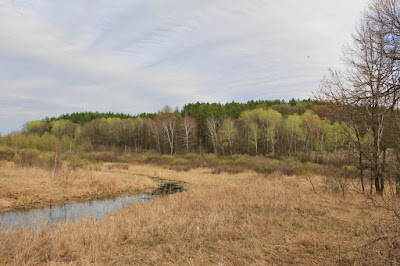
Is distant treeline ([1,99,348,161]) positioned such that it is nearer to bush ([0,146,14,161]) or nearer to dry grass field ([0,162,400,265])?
bush ([0,146,14,161])

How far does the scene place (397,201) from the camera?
8.76 meters

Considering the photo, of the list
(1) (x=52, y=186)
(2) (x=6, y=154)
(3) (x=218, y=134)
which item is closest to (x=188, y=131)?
(3) (x=218, y=134)

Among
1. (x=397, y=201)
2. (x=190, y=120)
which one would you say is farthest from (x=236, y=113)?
(x=397, y=201)

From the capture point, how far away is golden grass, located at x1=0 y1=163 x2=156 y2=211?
50.3 ft

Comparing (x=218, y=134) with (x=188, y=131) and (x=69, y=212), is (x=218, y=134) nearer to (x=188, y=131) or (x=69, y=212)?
(x=188, y=131)

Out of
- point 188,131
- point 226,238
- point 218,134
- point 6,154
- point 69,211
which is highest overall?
point 188,131

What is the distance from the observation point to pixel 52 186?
57.4 ft

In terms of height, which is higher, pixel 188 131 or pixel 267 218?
pixel 188 131

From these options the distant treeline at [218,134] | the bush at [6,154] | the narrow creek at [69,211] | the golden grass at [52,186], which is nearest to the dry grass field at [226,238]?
the narrow creek at [69,211]

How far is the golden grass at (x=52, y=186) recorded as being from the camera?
603 inches

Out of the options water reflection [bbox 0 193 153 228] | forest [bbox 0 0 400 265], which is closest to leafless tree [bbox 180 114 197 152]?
forest [bbox 0 0 400 265]

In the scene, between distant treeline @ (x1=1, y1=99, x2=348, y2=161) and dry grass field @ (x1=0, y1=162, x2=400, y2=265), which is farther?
distant treeline @ (x1=1, y1=99, x2=348, y2=161)

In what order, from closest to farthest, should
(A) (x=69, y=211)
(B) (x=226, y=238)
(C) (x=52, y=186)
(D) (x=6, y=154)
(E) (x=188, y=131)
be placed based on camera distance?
(B) (x=226, y=238)
(A) (x=69, y=211)
(C) (x=52, y=186)
(D) (x=6, y=154)
(E) (x=188, y=131)

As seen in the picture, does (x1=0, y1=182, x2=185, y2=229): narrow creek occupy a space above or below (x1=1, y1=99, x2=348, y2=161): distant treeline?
below
